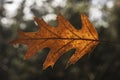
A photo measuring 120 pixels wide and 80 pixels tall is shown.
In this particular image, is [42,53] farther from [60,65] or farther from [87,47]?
[87,47]

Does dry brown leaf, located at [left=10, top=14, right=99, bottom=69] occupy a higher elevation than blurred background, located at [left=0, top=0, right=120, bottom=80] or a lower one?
higher

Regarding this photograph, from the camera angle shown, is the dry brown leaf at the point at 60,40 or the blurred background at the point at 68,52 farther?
the blurred background at the point at 68,52

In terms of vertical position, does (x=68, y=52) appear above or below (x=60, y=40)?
below

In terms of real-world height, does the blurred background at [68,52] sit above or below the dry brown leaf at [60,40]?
below

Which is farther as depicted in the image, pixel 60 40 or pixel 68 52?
pixel 68 52

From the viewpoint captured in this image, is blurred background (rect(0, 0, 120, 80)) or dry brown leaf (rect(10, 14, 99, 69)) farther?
blurred background (rect(0, 0, 120, 80))

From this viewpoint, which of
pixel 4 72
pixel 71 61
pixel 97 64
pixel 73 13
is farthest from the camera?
pixel 4 72

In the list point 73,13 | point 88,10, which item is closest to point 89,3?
point 88,10

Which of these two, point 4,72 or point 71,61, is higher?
point 71,61
